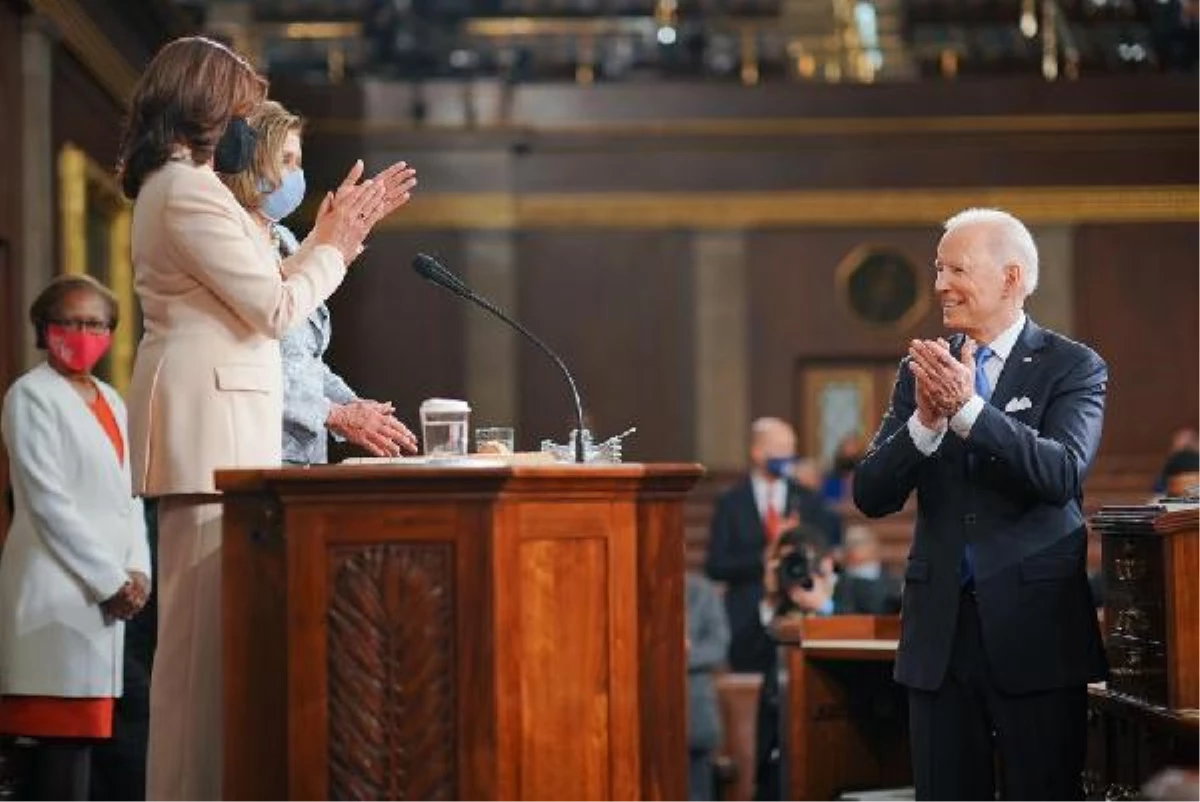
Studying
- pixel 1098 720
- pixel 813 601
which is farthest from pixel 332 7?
pixel 1098 720

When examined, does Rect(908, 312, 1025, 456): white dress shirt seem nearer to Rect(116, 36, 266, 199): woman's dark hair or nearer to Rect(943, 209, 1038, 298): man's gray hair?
Rect(943, 209, 1038, 298): man's gray hair

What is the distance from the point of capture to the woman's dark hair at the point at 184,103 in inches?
163

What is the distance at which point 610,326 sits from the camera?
14.2 m

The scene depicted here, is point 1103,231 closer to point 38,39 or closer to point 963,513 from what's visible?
point 38,39

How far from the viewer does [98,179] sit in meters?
9.62

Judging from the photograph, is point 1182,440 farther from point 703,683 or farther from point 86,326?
point 86,326

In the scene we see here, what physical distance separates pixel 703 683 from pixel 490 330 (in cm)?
579

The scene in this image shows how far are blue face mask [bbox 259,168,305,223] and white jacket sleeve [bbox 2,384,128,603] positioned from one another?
3.86 ft

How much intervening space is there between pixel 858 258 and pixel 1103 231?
1436mm

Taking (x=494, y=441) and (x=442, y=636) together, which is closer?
(x=442, y=636)

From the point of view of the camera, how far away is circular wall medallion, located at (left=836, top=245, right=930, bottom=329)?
46.0ft

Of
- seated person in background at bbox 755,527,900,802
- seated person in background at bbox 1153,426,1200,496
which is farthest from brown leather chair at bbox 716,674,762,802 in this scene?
seated person in background at bbox 1153,426,1200,496

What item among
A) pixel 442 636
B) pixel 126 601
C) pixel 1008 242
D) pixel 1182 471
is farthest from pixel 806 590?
pixel 442 636

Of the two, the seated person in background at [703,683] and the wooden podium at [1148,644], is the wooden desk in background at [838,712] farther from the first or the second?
the seated person in background at [703,683]
